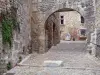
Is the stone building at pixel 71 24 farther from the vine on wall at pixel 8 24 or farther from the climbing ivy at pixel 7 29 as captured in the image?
the climbing ivy at pixel 7 29

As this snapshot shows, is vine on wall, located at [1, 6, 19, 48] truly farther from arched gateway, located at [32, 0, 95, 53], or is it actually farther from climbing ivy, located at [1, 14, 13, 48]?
arched gateway, located at [32, 0, 95, 53]

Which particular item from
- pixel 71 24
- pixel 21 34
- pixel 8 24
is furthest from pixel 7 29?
pixel 71 24

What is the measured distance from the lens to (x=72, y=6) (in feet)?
33.7

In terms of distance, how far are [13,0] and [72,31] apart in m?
18.2

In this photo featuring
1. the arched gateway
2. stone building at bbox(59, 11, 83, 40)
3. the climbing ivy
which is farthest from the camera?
stone building at bbox(59, 11, 83, 40)

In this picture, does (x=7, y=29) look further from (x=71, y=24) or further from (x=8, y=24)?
(x=71, y=24)

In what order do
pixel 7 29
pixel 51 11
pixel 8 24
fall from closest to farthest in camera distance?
pixel 7 29, pixel 8 24, pixel 51 11

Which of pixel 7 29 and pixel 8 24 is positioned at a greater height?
pixel 8 24

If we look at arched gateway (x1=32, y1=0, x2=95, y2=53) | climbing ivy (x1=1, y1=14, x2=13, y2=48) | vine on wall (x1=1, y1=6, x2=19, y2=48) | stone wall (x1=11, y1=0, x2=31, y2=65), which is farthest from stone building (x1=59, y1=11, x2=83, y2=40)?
climbing ivy (x1=1, y1=14, x2=13, y2=48)

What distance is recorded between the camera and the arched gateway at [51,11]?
10.1m

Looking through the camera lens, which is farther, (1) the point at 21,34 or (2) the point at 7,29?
(1) the point at 21,34

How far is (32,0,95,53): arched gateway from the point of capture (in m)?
10.1

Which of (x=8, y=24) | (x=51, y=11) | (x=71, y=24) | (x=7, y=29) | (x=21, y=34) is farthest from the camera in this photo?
(x=71, y=24)

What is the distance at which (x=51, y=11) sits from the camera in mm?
10359
